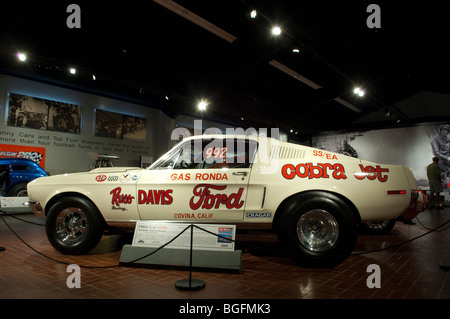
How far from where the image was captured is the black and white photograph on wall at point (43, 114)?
11.0 meters

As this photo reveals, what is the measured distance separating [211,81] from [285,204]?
10.9 m

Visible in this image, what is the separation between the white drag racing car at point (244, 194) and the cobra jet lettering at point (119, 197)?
0.05ft

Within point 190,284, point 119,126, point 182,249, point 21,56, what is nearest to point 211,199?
point 182,249

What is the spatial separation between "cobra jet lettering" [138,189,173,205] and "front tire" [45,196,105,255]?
734 millimetres

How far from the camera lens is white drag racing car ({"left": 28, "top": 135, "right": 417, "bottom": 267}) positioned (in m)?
3.64

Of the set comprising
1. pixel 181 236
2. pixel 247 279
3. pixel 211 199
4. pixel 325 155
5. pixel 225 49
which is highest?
pixel 225 49

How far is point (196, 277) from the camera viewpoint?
3.40m

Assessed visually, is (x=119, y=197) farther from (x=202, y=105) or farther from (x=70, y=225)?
(x=202, y=105)

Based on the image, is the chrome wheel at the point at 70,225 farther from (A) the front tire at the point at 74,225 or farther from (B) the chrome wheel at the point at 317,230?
(B) the chrome wheel at the point at 317,230

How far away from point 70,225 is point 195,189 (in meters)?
2.01

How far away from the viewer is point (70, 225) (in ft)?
14.3

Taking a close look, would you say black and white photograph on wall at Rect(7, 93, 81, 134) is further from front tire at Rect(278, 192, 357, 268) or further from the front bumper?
front tire at Rect(278, 192, 357, 268)

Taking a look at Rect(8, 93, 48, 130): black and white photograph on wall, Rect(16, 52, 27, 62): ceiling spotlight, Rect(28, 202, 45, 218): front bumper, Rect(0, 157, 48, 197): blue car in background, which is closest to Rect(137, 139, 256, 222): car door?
Rect(28, 202, 45, 218): front bumper
